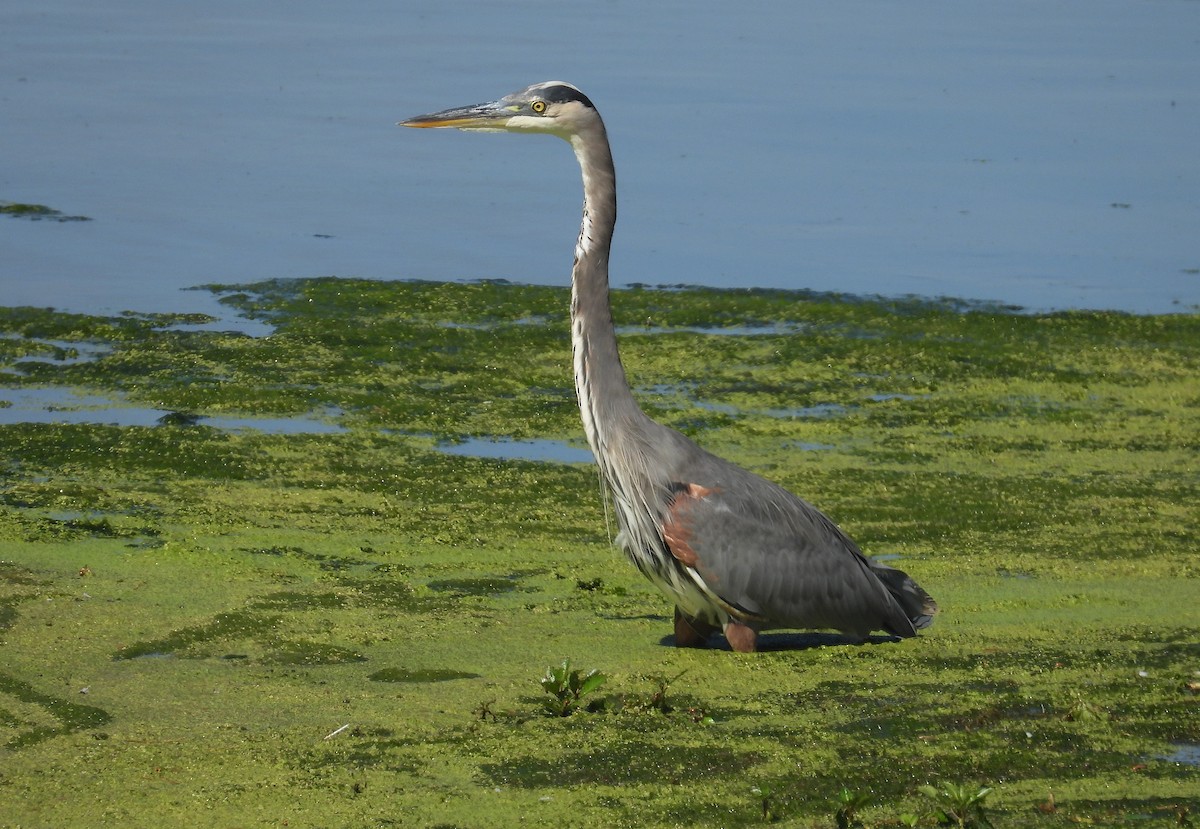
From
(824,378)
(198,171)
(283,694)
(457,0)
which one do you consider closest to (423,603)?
(283,694)

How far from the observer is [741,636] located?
568cm

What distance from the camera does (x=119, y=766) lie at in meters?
4.31

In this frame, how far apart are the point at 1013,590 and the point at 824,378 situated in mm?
3223

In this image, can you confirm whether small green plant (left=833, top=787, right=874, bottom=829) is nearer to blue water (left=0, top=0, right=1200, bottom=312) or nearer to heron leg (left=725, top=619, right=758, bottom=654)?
heron leg (left=725, top=619, right=758, bottom=654)

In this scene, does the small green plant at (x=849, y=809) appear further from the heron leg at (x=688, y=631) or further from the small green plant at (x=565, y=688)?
the heron leg at (x=688, y=631)

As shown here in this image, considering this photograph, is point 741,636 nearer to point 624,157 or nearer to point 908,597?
point 908,597

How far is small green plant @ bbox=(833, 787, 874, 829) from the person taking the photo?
3918 mm

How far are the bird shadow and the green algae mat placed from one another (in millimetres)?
75

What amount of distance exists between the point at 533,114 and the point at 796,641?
218 centimetres

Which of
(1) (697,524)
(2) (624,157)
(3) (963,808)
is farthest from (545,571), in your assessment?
(2) (624,157)

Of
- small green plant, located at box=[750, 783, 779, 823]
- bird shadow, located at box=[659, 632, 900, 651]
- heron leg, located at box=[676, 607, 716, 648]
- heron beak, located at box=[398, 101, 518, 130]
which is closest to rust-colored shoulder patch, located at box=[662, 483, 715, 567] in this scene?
heron leg, located at box=[676, 607, 716, 648]

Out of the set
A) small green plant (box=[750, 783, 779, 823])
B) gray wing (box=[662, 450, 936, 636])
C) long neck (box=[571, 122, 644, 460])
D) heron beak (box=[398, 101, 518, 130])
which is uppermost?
heron beak (box=[398, 101, 518, 130])

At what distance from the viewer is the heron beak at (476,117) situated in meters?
6.11

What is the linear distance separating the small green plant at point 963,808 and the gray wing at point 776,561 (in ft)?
5.60
